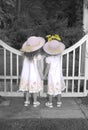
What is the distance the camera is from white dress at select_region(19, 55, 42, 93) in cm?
547

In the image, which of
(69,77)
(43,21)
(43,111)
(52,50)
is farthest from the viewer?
(43,21)

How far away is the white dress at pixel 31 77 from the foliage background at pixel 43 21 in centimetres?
409

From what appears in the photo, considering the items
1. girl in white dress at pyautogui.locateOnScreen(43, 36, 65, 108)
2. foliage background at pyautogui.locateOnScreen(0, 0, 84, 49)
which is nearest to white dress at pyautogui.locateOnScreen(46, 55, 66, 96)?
girl in white dress at pyautogui.locateOnScreen(43, 36, 65, 108)

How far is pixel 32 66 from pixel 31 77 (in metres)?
0.20

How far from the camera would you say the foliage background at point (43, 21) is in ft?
38.3

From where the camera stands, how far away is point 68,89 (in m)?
6.51

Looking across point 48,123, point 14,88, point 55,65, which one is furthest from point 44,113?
point 14,88

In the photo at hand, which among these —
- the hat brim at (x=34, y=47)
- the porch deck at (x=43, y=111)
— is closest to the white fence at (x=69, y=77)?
the porch deck at (x=43, y=111)

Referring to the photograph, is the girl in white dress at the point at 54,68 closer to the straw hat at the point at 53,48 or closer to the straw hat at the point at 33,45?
the straw hat at the point at 53,48

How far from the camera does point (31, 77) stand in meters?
5.47

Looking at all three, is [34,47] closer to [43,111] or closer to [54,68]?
[54,68]

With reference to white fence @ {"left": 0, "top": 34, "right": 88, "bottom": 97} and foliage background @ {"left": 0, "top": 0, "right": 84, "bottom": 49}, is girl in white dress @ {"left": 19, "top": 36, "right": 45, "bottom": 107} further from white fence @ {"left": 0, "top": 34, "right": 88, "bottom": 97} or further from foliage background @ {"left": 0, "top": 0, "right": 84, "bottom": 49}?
foliage background @ {"left": 0, "top": 0, "right": 84, "bottom": 49}

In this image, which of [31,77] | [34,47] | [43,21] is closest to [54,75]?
[31,77]

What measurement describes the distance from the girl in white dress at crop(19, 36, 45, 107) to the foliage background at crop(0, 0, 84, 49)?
405 centimetres
